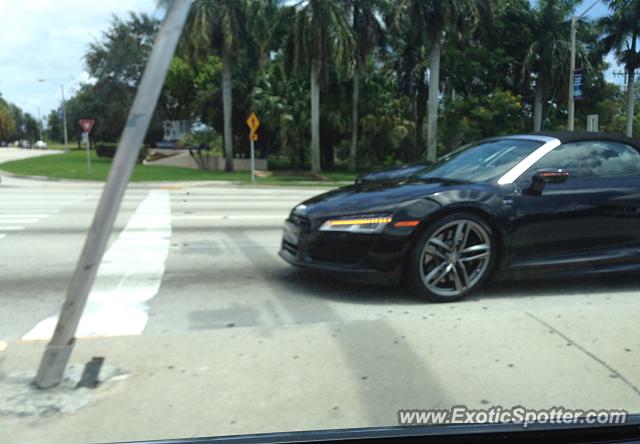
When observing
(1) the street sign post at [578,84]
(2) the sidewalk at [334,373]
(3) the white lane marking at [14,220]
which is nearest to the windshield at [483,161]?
(2) the sidewalk at [334,373]

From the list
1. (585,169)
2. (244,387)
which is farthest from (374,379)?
(585,169)

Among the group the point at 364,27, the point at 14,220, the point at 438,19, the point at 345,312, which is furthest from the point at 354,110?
the point at 345,312

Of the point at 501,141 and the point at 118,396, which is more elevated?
the point at 501,141

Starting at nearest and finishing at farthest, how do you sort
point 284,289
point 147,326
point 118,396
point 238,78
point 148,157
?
point 118,396, point 147,326, point 284,289, point 238,78, point 148,157

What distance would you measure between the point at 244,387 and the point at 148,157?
148ft

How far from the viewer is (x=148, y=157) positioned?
4594 cm

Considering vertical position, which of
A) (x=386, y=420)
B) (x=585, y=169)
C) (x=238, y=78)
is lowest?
(x=386, y=420)

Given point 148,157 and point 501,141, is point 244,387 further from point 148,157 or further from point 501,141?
point 148,157

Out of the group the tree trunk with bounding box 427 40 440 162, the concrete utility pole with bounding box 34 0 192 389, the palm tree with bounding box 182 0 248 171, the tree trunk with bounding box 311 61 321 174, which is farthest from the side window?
the palm tree with bounding box 182 0 248 171

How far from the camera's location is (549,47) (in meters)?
32.9

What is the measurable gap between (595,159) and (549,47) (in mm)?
31135

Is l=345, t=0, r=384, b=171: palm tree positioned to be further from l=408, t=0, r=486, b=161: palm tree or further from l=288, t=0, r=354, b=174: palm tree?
l=408, t=0, r=486, b=161: palm tree

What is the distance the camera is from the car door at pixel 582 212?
4.88 metres

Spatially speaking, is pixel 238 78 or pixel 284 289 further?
pixel 238 78
